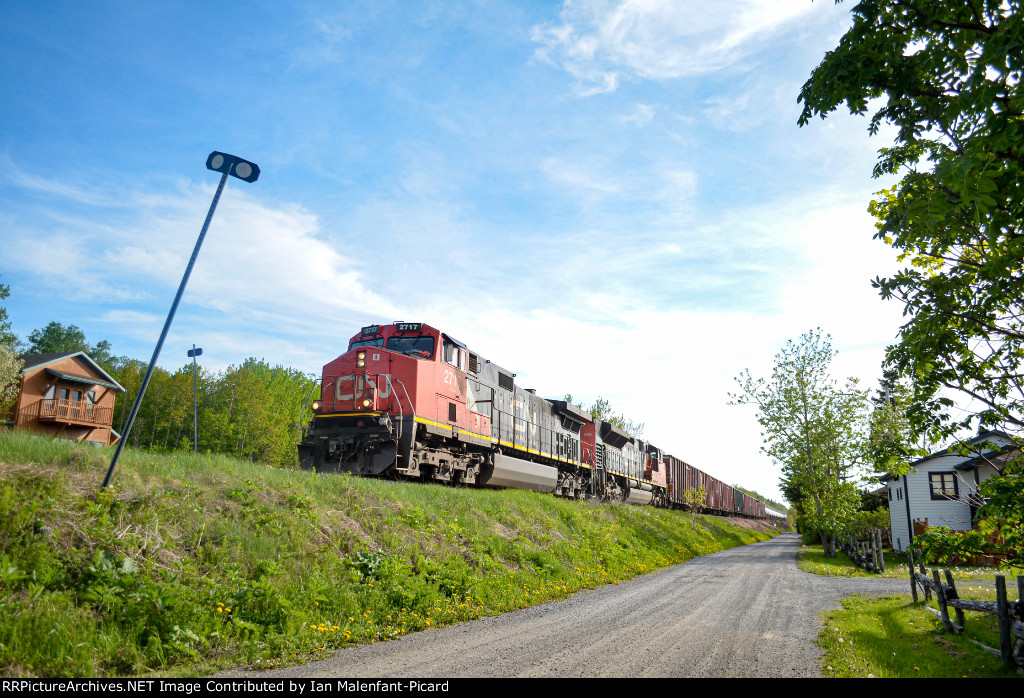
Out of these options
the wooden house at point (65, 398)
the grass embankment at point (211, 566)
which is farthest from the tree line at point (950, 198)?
the wooden house at point (65, 398)

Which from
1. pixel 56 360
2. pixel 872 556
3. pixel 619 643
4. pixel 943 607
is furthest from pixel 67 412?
pixel 872 556

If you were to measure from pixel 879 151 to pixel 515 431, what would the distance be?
15793 millimetres

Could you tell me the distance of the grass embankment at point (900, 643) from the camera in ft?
25.3

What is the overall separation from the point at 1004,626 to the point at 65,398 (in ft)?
134

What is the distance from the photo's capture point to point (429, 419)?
15.8 meters

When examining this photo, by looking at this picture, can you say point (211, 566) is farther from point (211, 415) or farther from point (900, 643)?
point (211, 415)

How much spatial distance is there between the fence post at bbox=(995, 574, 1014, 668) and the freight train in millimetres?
11805

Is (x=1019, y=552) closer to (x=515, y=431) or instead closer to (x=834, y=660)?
A: (x=834, y=660)

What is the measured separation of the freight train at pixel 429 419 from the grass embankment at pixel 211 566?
1629mm

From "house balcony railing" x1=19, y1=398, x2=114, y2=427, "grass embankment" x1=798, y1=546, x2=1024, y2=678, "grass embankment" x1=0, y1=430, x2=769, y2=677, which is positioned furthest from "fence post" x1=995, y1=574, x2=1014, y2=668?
"house balcony railing" x1=19, y1=398, x2=114, y2=427

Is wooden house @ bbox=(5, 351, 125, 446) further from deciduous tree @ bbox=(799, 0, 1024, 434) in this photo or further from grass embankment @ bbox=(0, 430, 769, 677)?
deciduous tree @ bbox=(799, 0, 1024, 434)

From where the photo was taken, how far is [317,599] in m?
8.76

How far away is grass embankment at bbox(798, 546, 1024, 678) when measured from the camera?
7.71m

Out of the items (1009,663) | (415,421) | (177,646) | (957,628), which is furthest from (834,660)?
(415,421)
